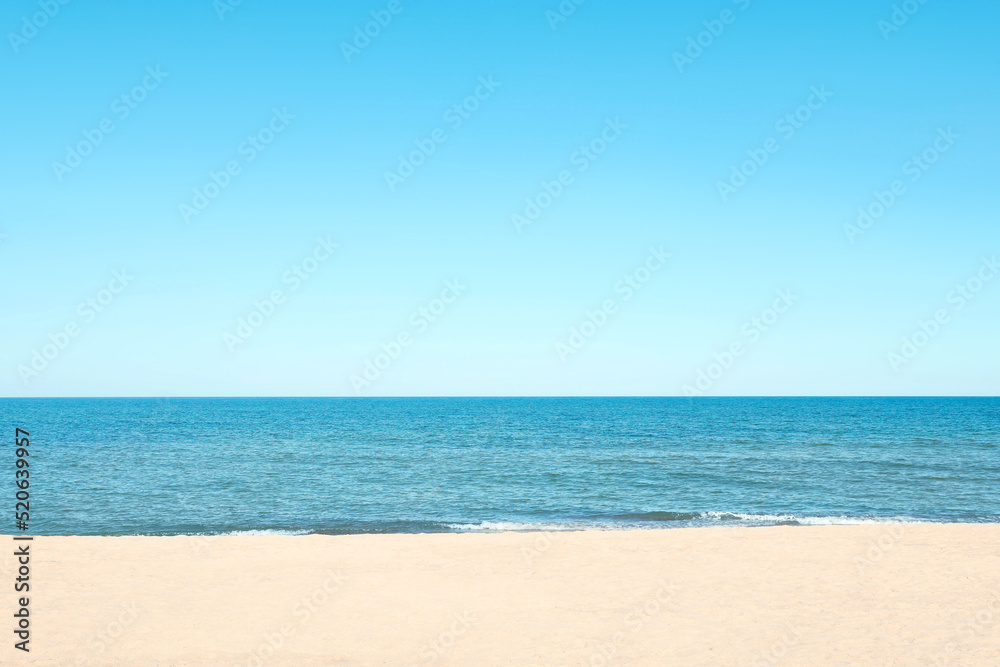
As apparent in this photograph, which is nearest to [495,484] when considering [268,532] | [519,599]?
[268,532]

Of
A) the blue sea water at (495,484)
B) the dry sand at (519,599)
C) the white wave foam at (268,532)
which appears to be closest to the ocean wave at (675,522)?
the blue sea water at (495,484)

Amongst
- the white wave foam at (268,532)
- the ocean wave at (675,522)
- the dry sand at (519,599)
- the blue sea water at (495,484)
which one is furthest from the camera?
the blue sea water at (495,484)

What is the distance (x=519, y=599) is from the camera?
1206 centimetres

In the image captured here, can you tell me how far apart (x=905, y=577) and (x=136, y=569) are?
16195 millimetres

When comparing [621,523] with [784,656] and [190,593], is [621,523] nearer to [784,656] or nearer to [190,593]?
[784,656]

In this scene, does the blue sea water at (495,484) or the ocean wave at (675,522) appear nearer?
the ocean wave at (675,522)

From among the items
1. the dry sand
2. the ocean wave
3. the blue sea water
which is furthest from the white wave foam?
the ocean wave

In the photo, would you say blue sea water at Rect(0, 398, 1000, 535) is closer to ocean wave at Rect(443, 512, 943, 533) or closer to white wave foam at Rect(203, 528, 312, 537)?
ocean wave at Rect(443, 512, 943, 533)

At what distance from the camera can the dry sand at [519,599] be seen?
9.60 metres

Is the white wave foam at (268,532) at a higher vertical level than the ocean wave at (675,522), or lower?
lower

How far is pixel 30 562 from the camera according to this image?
1414 cm

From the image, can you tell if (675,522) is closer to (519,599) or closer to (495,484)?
(495,484)

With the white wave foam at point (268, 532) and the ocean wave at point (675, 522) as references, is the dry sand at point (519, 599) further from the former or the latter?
the ocean wave at point (675, 522)

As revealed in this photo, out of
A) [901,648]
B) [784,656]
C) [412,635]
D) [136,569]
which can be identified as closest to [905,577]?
[901,648]
